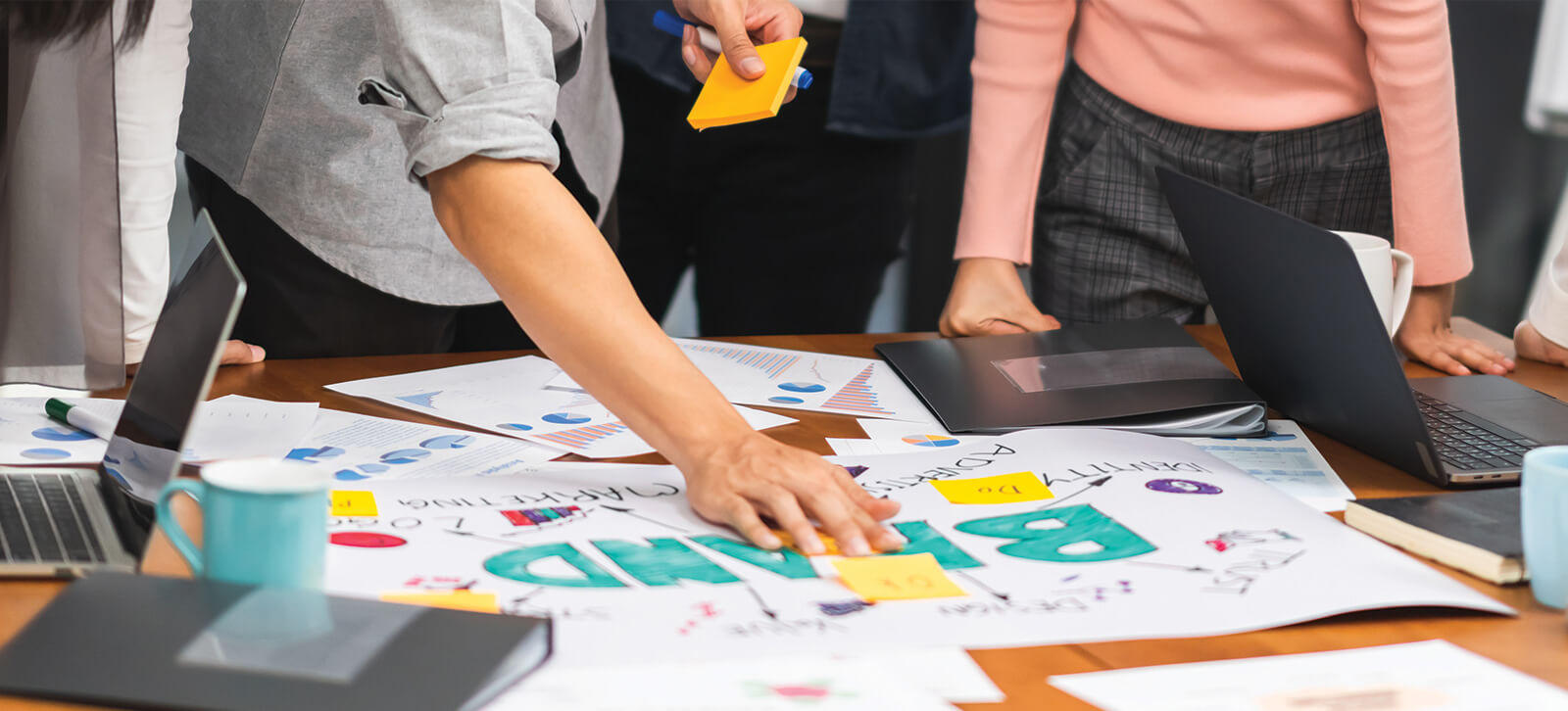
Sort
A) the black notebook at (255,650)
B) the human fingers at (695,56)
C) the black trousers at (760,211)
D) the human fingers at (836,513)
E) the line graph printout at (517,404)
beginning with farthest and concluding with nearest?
the black trousers at (760,211) → the human fingers at (695,56) → the line graph printout at (517,404) → the human fingers at (836,513) → the black notebook at (255,650)

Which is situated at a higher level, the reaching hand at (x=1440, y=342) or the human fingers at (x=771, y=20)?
the human fingers at (x=771, y=20)

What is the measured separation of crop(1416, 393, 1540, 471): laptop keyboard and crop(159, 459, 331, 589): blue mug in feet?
2.47

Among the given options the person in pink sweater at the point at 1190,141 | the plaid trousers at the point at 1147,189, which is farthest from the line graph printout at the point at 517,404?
the plaid trousers at the point at 1147,189

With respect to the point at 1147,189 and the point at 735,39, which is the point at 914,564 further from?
the point at 1147,189

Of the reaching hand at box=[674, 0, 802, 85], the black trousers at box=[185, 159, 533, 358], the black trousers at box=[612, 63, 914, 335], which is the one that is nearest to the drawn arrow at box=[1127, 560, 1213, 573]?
the reaching hand at box=[674, 0, 802, 85]

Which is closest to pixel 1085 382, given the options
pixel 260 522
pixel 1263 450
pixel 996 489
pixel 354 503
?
pixel 1263 450

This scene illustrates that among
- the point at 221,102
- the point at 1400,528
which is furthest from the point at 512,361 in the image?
the point at 1400,528

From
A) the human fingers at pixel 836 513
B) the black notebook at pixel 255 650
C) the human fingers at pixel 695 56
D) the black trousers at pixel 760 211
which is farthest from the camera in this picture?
the black trousers at pixel 760 211

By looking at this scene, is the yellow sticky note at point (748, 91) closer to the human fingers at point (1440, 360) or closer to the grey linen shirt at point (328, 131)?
the grey linen shirt at point (328, 131)

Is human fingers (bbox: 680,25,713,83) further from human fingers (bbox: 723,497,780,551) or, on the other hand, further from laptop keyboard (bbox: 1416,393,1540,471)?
laptop keyboard (bbox: 1416,393,1540,471)

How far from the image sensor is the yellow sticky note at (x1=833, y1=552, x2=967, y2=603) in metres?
0.70

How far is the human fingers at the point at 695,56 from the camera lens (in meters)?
1.21

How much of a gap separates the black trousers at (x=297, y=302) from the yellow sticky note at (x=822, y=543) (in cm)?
63

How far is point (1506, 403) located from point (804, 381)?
0.61 m
